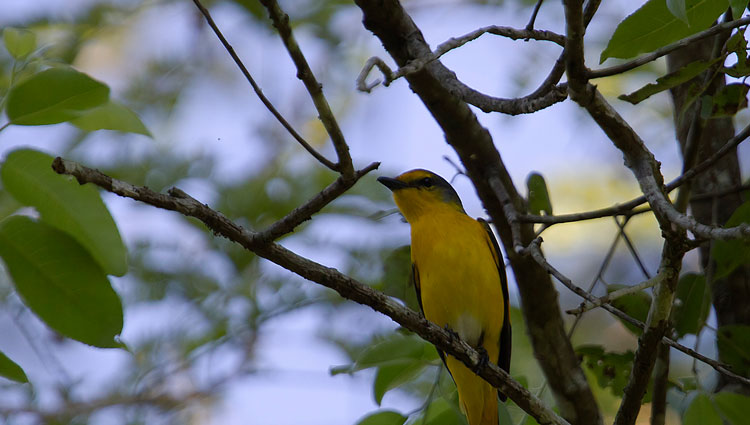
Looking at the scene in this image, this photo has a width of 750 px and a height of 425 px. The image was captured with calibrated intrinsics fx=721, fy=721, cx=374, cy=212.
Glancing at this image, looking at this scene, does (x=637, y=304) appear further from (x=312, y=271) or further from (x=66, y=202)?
(x=66, y=202)

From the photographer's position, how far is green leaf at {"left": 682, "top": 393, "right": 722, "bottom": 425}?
260cm

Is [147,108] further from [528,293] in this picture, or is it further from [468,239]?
[528,293]

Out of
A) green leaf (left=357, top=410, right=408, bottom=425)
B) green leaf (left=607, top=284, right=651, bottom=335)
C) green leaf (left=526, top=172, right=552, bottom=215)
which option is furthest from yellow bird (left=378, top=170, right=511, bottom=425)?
green leaf (left=357, top=410, right=408, bottom=425)

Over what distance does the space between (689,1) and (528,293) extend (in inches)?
64.2

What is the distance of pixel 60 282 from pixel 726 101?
242 centimetres

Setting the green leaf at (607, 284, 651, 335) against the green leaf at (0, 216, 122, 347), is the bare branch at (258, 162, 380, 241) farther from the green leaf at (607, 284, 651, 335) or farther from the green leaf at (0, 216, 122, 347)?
the green leaf at (607, 284, 651, 335)

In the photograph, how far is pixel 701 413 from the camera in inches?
103

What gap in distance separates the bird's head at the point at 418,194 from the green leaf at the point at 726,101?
218 centimetres

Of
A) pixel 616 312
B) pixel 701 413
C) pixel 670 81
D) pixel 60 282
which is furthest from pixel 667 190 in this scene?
pixel 60 282

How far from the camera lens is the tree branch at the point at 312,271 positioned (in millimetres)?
1854

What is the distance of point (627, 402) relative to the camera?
2561mm

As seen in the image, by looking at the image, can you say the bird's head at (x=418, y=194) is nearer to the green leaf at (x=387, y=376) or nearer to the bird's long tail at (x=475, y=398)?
the bird's long tail at (x=475, y=398)

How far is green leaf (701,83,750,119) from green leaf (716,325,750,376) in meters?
1.00

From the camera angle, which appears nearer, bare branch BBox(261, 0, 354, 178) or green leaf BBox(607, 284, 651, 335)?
bare branch BBox(261, 0, 354, 178)
